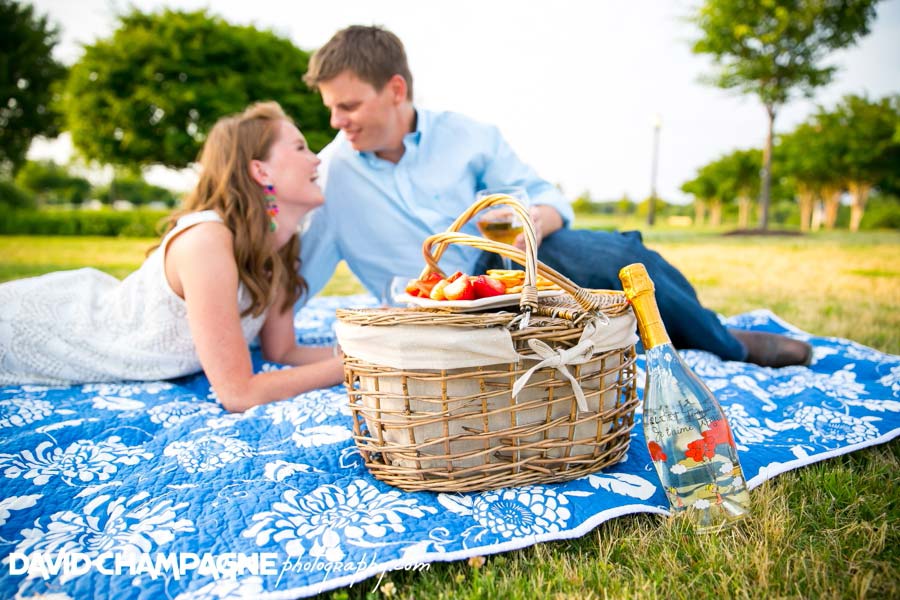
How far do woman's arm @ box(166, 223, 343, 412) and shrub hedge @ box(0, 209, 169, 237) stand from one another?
2084 cm

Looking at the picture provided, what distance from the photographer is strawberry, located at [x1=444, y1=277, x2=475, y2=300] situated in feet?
4.98

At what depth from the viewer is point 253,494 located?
5.12 feet

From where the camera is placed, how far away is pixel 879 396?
2.28m

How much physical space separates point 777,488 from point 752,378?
112cm

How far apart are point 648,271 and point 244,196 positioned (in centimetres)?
182

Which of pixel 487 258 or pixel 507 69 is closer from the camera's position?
pixel 487 258

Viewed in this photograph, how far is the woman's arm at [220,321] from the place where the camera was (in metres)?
2.13

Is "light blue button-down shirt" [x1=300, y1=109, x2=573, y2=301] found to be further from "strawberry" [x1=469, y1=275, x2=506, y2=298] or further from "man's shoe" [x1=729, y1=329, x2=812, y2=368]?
"strawberry" [x1=469, y1=275, x2=506, y2=298]

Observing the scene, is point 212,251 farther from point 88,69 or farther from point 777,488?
point 88,69

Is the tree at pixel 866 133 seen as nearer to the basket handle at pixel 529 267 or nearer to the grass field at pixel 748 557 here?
the grass field at pixel 748 557

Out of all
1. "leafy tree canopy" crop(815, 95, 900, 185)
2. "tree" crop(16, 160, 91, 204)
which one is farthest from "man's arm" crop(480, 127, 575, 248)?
"tree" crop(16, 160, 91, 204)

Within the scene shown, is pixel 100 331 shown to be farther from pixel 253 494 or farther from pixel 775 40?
pixel 775 40

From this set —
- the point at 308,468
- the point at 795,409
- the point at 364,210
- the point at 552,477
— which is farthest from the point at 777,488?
the point at 364,210

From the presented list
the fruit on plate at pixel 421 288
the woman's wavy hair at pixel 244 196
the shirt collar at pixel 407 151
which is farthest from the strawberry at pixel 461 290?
the shirt collar at pixel 407 151
